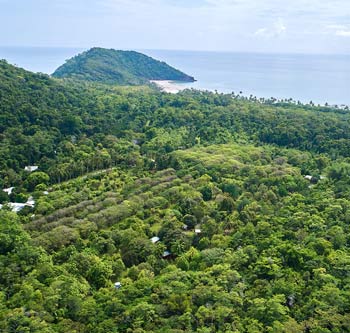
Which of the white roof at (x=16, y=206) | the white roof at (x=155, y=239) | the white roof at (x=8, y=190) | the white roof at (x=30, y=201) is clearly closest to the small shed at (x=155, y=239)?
the white roof at (x=155, y=239)

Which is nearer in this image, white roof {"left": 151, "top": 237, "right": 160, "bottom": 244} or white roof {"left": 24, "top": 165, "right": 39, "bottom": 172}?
white roof {"left": 151, "top": 237, "right": 160, "bottom": 244}

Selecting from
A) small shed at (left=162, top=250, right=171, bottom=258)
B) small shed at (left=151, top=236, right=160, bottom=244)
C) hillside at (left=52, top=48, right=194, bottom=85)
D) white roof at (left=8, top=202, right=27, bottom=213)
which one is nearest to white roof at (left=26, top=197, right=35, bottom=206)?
white roof at (left=8, top=202, right=27, bottom=213)

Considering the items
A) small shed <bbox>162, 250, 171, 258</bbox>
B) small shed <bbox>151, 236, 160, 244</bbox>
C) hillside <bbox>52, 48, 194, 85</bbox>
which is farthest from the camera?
hillside <bbox>52, 48, 194, 85</bbox>

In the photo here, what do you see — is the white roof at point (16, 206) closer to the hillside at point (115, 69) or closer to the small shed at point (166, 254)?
the small shed at point (166, 254)

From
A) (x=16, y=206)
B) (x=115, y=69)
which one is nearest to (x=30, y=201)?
(x=16, y=206)

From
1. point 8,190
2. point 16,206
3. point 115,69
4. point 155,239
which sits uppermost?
point 115,69

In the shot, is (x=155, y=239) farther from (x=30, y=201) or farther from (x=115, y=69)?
(x=115, y=69)

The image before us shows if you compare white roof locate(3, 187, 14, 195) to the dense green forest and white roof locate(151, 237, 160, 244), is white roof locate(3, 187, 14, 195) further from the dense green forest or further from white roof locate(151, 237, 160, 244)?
white roof locate(151, 237, 160, 244)
